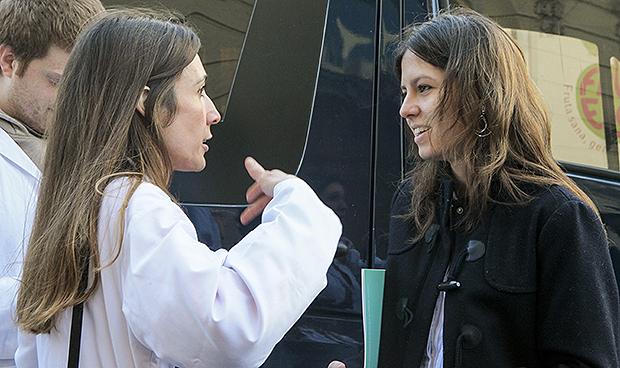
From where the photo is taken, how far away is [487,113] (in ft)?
4.53

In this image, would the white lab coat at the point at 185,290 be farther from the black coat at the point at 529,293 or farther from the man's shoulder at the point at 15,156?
the man's shoulder at the point at 15,156

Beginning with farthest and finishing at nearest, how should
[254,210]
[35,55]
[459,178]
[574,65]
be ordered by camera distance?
[574,65], [35,55], [459,178], [254,210]

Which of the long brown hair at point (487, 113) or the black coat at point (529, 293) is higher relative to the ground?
the long brown hair at point (487, 113)

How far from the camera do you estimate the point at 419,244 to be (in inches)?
58.1

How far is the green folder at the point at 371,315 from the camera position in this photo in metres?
1.42

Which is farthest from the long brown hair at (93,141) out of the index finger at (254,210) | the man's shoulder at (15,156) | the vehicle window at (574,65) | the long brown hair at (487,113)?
the vehicle window at (574,65)

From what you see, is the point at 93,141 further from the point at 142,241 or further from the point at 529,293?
the point at 529,293

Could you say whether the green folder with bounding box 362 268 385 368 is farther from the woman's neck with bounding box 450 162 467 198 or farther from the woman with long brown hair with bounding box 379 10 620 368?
the woman's neck with bounding box 450 162 467 198

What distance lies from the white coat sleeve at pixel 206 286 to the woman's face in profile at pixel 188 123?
7.5 inches

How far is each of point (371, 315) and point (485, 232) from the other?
35cm

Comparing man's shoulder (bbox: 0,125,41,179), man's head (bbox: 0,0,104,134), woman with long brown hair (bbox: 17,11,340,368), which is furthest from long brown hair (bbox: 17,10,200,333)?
man's head (bbox: 0,0,104,134)

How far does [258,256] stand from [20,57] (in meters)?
1.09

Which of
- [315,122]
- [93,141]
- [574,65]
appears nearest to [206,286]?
[93,141]

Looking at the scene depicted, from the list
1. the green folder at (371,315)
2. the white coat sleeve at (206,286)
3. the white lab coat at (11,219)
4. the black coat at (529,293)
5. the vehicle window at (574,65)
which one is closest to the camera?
the white coat sleeve at (206,286)
